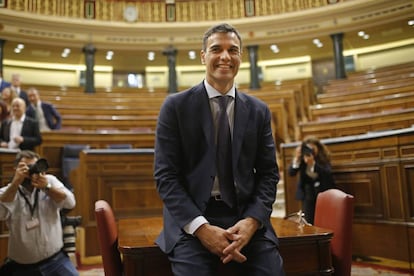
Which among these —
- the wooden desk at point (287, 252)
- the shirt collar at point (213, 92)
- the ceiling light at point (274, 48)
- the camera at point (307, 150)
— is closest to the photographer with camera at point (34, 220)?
the wooden desk at point (287, 252)

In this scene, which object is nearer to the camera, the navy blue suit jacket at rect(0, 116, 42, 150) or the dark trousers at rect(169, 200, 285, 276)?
the dark trousers at rect(169, 200, 285, 276)

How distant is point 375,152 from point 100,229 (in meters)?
2.49

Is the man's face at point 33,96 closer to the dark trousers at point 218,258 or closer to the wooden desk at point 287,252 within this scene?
the wooden desk at point 287,252

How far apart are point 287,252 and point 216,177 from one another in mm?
367

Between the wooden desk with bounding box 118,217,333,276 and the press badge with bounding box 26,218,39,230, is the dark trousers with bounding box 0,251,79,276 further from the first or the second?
the wooden desk with bounding box 118,217,333,276

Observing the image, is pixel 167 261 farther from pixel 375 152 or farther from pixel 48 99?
pixel 48 99

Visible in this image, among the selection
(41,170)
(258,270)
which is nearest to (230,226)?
(258,270)

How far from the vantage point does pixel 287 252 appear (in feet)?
4.72

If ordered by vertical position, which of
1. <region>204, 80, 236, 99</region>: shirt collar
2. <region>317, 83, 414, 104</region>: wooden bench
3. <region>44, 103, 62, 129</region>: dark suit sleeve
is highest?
<region>317, 83, 414, 104</region>: wooden bench

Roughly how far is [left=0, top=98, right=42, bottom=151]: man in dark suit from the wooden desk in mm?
2441

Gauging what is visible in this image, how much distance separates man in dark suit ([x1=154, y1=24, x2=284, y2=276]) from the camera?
124 cm

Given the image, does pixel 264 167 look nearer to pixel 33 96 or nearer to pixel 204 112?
pixel 204 112

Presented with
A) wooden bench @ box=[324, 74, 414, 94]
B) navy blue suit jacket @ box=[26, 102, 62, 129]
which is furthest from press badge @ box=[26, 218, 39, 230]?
wooden bench @ box=[324, 74, 414, 94]

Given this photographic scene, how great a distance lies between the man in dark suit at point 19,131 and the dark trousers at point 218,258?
112 inches
